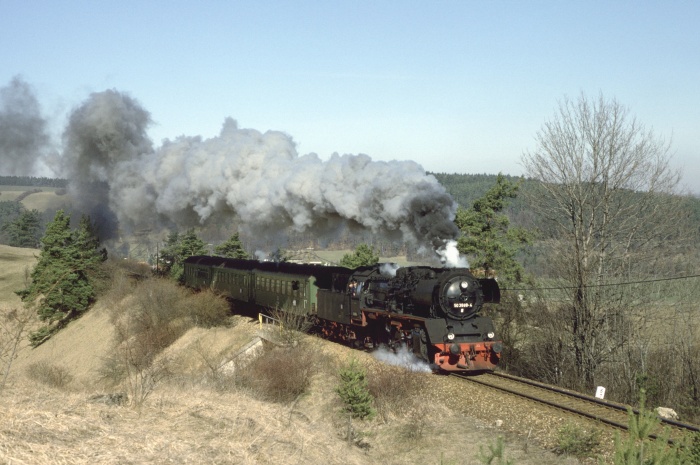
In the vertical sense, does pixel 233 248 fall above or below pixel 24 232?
below

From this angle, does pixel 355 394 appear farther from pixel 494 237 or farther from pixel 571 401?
pixel 494 237

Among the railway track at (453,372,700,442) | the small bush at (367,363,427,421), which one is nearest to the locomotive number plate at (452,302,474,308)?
the railway track at (453,372,700,442)

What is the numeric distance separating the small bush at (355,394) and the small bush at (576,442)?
15.7 feet

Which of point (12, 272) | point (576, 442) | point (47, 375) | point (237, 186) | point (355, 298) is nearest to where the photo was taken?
point (576, 442)

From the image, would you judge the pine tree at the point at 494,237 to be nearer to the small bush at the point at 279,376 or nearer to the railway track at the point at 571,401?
the railway track at the point at 571,401

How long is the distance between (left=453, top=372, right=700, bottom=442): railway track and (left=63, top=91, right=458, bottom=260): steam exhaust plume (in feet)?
15.7

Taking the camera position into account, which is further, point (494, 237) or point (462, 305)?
point (494, 237)

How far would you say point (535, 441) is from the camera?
45.4 feet

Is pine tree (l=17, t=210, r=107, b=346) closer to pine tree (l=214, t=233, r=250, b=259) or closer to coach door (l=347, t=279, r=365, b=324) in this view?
pine tree (l=214, t=233, r=250, b=259)

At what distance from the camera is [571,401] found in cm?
1658

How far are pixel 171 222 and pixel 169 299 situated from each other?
264 inches

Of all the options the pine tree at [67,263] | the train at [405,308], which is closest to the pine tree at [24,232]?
the pine tree at [67,263]

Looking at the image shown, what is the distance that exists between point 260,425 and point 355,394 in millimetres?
3799

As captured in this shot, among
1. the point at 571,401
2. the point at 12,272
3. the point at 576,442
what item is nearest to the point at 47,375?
the point at 571,401
